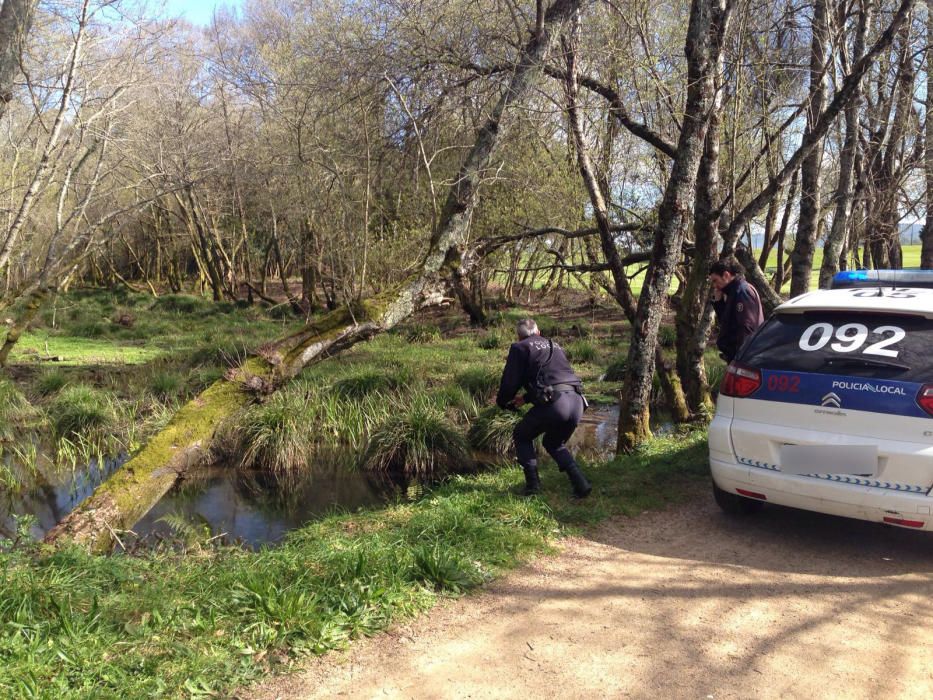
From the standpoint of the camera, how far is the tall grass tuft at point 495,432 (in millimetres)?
9891

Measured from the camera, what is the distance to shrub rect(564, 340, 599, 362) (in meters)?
15.0

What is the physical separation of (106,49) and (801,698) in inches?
418

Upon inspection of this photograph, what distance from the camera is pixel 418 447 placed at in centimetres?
951

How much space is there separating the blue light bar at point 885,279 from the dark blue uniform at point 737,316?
1.26 m

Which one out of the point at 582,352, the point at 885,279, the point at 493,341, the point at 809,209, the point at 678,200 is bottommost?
the point at 582,352

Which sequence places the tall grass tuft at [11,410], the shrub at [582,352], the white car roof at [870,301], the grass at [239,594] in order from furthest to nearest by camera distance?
the shrub at [582,352] → the tall grass tuft at [11,410] → the white car roof at [870,301] → the grass at [239,594]

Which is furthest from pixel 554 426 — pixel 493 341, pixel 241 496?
pixel 493 341

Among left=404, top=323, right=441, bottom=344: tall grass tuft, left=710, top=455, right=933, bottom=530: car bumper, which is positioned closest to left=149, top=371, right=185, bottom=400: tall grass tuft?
left=404, top=323, right=441, bottom=344: tall grass tuft

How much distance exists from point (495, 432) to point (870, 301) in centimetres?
573

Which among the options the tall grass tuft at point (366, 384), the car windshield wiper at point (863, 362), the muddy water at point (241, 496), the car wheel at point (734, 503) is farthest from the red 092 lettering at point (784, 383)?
the tall grass tuft at point (366, 384)

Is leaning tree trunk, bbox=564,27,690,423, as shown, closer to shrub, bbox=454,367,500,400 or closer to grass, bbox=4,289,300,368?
shrub, bbox=454,367,500,400

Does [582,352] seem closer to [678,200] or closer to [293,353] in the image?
[678,200]

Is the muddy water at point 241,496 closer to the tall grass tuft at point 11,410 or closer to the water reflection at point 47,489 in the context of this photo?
the water reflection at point 47,489

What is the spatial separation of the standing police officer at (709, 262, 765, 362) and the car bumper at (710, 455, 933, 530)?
7.39 ft
